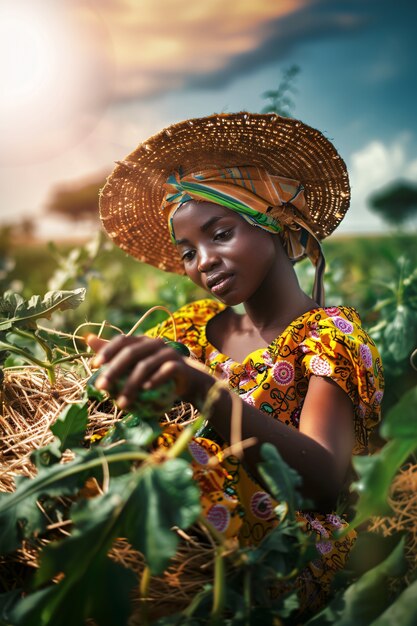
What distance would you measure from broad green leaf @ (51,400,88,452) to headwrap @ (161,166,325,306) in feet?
2.16

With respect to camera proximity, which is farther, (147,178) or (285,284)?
(147,178)

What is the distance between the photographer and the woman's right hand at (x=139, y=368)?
0.89 m

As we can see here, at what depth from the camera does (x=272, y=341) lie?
1.54 meters

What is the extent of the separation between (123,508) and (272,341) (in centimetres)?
79

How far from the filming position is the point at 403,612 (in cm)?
85

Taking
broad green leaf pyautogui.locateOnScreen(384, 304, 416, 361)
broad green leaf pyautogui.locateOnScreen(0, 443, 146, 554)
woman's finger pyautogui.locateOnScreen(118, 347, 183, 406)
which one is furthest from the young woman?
broad green leaf pyautogui.locateOnScreen(384, 304, 416, 361)

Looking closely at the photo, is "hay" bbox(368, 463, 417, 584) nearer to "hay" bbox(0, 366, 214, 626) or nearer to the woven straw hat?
"hay" bbox(0, 366, 214, 626)

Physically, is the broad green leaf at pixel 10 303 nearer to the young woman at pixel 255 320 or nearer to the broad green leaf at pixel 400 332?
the young woman at pixel 255 320

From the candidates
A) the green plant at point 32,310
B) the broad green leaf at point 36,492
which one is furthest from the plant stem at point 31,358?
the broad green leaf at point 36,492

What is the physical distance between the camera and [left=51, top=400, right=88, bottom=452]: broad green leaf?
3.45 ft

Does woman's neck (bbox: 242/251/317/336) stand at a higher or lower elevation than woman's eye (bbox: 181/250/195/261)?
lower

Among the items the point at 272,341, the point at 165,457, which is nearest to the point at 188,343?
the point at 272,341

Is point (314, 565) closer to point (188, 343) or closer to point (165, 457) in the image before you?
point (165, 457)

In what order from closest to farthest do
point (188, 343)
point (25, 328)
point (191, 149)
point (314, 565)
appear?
point (314, 565)
point (25, 328)
point (191, 149)
point (188, 343)
